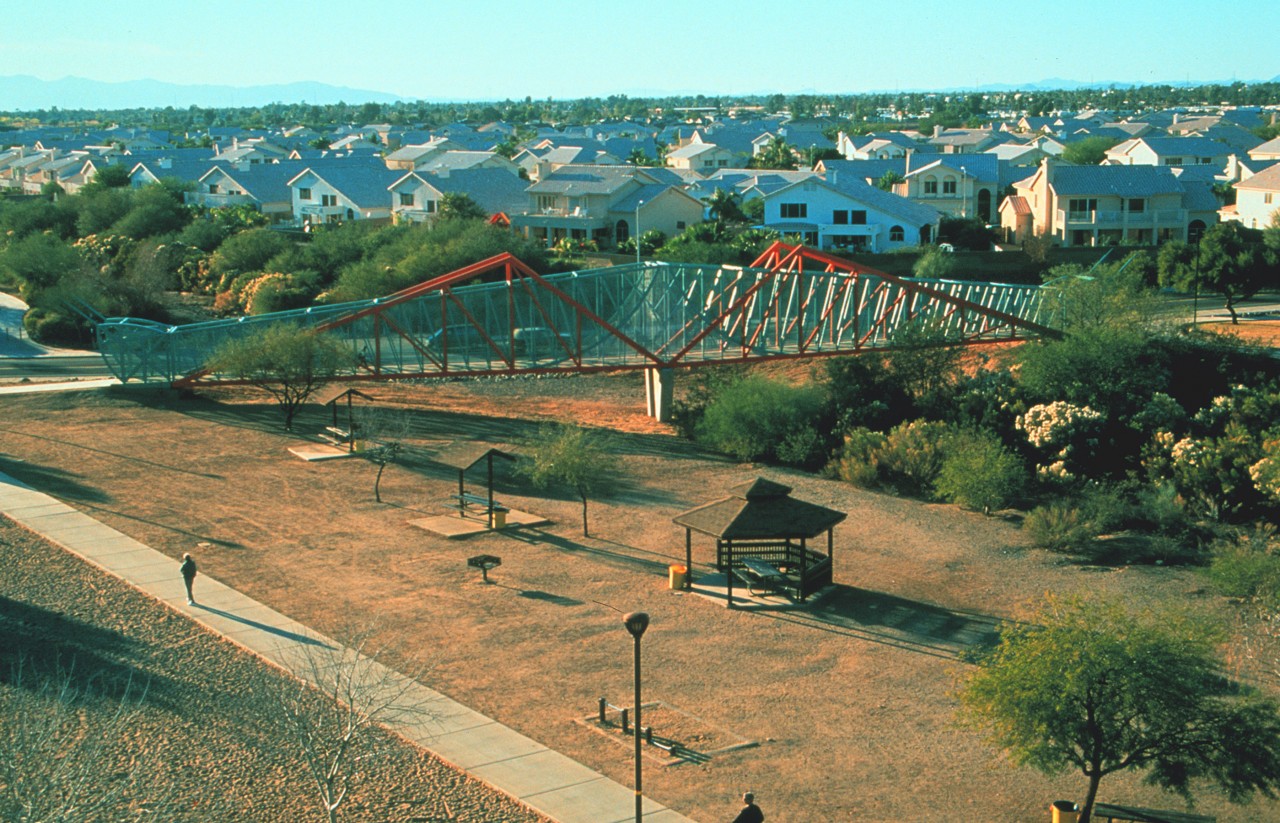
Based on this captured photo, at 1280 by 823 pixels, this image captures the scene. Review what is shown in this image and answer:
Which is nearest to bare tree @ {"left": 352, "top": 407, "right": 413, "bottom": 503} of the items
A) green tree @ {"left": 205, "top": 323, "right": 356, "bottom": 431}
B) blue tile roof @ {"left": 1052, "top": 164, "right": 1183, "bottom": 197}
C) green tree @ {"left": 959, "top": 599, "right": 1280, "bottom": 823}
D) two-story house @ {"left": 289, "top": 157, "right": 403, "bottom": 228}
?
green tree @ {"left": 205, "top": 323, "right": 356, "bottom": 431}

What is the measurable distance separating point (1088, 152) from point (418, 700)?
395 feet

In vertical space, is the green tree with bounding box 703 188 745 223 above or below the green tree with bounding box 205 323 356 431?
above

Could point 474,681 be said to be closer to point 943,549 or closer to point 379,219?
point 943,549

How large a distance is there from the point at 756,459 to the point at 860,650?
62.2ft

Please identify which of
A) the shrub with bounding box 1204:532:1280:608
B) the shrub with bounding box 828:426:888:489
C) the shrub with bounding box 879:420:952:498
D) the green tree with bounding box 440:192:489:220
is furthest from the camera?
the green tree with bounding box 440:192:489:220

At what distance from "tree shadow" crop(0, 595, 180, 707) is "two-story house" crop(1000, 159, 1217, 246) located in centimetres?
7369

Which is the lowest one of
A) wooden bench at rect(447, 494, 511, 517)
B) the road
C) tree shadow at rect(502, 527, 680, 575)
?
the road

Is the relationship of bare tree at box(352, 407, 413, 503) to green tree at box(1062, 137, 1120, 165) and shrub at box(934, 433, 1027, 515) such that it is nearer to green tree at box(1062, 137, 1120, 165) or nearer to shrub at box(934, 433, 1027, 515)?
shrub at box(934, 433, 1027, 515)

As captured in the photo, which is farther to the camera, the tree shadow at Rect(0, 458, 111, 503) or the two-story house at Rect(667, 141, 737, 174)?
the two-story house at Rect(667, 141, 737, 174)

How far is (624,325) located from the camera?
5709 centimetres

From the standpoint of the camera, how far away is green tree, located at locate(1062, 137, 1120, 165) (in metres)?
132

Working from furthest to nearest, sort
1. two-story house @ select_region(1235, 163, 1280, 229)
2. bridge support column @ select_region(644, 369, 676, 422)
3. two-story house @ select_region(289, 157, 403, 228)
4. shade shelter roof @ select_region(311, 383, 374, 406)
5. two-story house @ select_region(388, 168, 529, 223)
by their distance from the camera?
1. two-story house @ select_region(289, 157, 403, 228)
2. two-story house @ select_region(388, 168, 529, 223)
3. two-story house @ select_region(1235, 163, 1280, 229)
4. shade shelter roof @ select_region(311, 383, 374, 406)
5. bridge support column @ select_region(644, 369, 676, 422)

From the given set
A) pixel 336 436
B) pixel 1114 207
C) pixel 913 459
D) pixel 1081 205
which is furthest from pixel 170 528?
pixel 1114 207

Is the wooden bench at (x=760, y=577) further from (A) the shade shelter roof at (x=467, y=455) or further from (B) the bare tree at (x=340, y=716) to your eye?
(B) the bare tree at (x=340, y=716)
